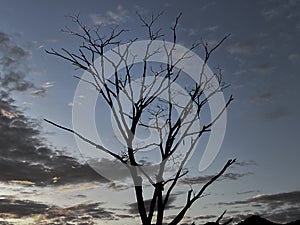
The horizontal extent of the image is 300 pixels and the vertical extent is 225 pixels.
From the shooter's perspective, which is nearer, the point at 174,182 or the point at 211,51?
the point at 174,182

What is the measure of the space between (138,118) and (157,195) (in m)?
2.51

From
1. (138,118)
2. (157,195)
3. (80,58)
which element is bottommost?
(157,195)

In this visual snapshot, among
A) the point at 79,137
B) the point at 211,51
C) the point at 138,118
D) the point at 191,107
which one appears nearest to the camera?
the point at 79,137

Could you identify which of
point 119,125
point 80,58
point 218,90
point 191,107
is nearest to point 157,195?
point 119,125

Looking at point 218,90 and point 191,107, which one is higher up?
point 218,90

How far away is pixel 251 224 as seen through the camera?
3794cm

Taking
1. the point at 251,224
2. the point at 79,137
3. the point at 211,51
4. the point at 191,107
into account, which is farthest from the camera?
the point at 251,224

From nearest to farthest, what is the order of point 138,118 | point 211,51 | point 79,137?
point 79,137 < point 138,118 < point 211,51

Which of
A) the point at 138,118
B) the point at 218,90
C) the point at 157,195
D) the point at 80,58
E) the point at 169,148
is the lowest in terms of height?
the point at 157,195

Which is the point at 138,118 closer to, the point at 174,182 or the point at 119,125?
the point at 119,125

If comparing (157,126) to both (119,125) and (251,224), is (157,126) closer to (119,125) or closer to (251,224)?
(119,125)

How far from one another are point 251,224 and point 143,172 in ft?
103

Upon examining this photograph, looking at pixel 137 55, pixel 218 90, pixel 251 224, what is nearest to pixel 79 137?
pixel 137 55

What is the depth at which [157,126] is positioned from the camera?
12.4 metres
